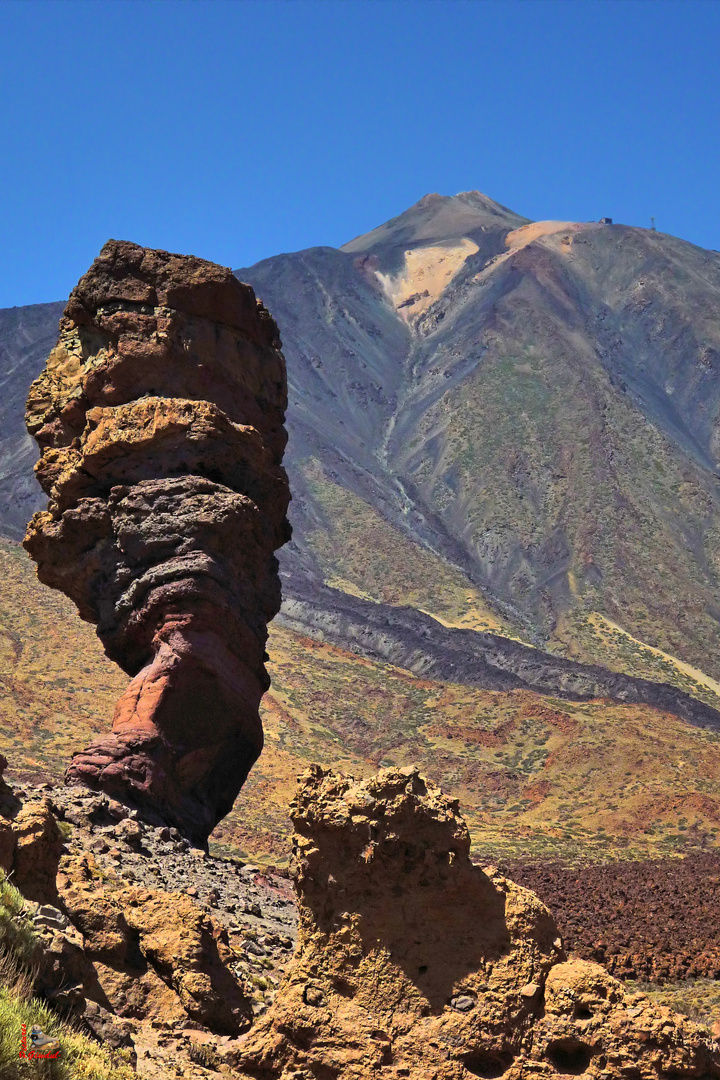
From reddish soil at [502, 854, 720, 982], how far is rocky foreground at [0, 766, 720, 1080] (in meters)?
7.67

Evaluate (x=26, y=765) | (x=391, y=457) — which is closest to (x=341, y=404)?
(x=391, y=457)

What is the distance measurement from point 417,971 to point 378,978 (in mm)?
255

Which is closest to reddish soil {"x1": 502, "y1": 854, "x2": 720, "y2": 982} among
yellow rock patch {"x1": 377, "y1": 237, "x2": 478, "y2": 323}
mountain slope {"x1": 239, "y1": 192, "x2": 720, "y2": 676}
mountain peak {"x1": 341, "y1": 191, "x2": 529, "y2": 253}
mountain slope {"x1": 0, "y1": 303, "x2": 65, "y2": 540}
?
mountain slope {"x1": 239, "y1": 192, "x2": 720, "y2": 676}

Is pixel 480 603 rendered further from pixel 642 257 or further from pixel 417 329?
pixel 642 257

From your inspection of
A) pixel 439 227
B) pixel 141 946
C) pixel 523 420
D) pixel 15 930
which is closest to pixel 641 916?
pixel 141 946

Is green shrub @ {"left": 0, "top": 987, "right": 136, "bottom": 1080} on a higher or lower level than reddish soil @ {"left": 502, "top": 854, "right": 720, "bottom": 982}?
lower

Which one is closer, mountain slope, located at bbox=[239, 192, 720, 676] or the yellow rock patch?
mountain slope, located at bbox=[239, 192, 720, 676]

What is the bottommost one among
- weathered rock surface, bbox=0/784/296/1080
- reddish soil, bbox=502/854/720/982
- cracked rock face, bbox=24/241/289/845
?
weathered rock surface, bbox=0/784/296/1080

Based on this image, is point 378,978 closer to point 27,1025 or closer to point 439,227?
point 27,1025

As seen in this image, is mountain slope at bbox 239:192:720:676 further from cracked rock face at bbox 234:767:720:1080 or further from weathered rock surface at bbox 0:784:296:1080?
cracked rock face at bbox 234:767:720:1080

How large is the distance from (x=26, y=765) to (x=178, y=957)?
26043mm

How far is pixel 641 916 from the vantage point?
20.2 m

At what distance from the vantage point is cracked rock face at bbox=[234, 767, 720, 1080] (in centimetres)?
741

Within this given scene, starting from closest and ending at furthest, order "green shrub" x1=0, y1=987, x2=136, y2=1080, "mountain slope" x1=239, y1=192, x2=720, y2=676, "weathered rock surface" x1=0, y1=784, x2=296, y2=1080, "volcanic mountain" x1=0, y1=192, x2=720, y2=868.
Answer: "green shrub" x1=0, y1=987, x2=136, y2=1080 → "weathered rock surface" x1=0, y1=784, x2=296, y2=1080 → "volcanic mountain" x1=0, y1=192, x2=720, y2=868 → "mountain slope" x1=239, y1=192, x2=720, y2=676
